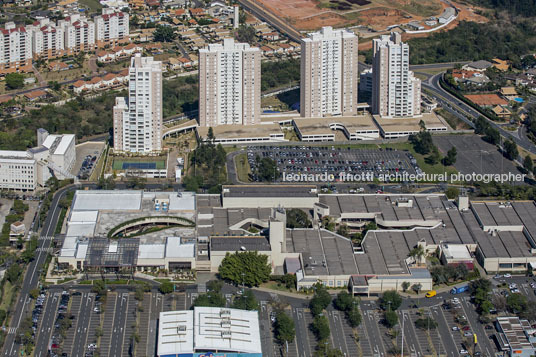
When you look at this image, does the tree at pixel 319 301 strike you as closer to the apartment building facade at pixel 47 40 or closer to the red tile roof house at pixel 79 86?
the red tile roof house at pixel 79 86

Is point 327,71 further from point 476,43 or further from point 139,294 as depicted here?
point 139,294

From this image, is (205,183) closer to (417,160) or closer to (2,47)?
(417,160)

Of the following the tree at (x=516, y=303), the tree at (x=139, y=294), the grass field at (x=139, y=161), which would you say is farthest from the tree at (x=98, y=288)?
the tree at (x=516, y=303)

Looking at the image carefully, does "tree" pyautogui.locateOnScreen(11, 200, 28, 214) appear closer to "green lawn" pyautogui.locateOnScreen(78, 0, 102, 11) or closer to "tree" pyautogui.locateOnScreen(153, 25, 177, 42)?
"tree" pyautogui.locateOnScreen(153, 25, 177, 42)

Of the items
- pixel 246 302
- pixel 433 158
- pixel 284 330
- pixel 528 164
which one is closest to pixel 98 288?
pixel 246 302

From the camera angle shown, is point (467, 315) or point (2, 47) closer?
point (467, 315)

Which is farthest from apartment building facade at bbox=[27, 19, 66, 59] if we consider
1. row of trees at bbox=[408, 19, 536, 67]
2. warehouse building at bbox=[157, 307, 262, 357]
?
warehouse building at bbox=[157, 307, 262, 357]

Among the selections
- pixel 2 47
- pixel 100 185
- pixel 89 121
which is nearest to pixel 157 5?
pixel 2 47
